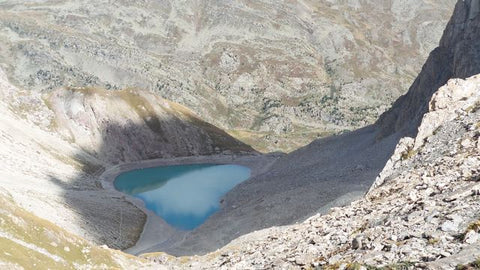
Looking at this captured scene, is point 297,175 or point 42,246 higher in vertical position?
point 297,175

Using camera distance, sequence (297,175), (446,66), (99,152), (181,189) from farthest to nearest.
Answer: (99,152), (181,189), (446,66), (297,175)

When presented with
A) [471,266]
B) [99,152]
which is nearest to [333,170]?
[99,152]

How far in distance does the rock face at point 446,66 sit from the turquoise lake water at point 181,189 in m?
61.7

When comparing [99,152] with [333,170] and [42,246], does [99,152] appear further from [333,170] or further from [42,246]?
[42,246]

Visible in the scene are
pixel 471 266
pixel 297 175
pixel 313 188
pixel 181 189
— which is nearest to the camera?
pixel 471 266

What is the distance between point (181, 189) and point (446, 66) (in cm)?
9850

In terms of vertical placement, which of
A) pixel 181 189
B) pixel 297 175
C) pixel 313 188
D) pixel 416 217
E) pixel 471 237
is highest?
pixel 297 175

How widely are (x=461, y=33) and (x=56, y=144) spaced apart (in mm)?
138026

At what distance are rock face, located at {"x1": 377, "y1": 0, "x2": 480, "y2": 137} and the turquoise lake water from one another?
6171 centimetres

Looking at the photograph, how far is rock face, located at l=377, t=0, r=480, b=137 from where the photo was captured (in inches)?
4872

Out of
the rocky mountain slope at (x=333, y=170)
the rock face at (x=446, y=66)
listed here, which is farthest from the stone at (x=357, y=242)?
the rock face at (x=446, y=66)

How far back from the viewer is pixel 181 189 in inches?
6329

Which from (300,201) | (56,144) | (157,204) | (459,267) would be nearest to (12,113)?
(56,144)

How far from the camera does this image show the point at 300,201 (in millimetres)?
89875
